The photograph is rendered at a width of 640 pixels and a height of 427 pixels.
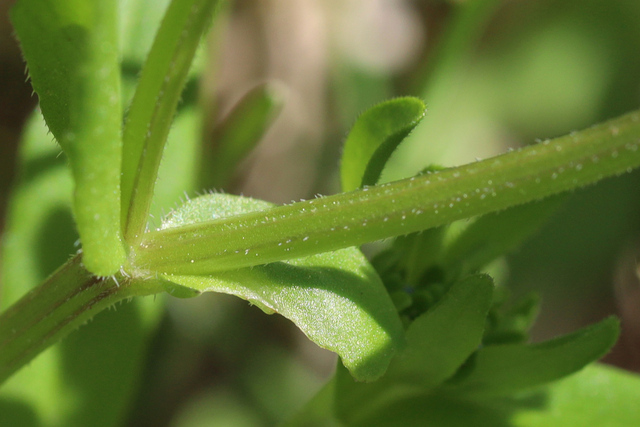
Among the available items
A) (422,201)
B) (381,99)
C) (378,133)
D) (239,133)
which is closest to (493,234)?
(378,133)

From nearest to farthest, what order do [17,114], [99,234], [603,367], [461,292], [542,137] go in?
[99,234] → [461,292] → [603,367] → [17,114] → [542,137]

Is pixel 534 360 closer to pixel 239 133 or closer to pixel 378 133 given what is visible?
pixel 378 133

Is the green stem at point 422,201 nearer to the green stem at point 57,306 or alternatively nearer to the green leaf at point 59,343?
the green stem at point 57,306

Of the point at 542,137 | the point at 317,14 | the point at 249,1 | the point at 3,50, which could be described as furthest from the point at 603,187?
the point at 3,50

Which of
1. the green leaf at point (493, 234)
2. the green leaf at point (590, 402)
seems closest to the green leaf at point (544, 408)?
the green leaf at point (590, 402)

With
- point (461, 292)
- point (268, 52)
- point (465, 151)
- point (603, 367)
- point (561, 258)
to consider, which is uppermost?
point (268, 52)

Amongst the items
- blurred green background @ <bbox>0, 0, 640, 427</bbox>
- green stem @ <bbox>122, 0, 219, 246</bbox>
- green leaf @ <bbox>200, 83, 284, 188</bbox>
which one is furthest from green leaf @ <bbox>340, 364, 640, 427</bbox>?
blurred green background @ <bbox>0, 0, 640, 427</bbox>

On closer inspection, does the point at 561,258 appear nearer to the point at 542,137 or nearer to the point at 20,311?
the point at 542,137

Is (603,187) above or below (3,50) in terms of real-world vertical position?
below

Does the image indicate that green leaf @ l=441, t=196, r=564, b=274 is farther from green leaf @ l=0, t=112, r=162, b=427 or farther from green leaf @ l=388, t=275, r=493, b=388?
green leaf @ l=0, t=112, r=162, b=427
